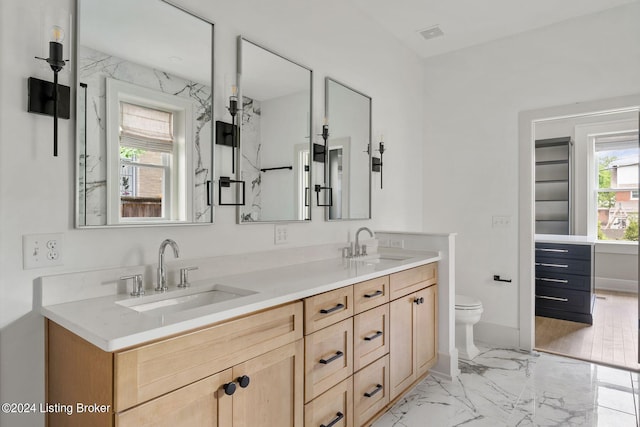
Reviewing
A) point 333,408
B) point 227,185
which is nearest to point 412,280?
point 333,408

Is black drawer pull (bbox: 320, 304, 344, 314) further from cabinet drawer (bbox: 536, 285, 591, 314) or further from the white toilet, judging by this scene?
cabinet drawer (bbox: 536, 285, 591, 314)

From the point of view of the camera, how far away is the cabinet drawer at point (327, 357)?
5.18ft

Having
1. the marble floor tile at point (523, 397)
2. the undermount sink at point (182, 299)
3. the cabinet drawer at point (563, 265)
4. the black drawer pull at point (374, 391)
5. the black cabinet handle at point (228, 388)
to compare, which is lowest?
the marble floor tile at point (523, 397)

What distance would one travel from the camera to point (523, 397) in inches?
92.7

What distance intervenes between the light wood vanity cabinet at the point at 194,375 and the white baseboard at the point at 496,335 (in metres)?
2.46

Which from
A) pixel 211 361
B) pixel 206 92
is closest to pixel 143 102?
pixel 206 92

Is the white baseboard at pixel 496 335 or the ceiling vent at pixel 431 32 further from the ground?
the ceiling vent at pixel 431 32

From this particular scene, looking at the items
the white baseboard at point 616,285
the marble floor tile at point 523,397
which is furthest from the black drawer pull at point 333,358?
the white baseboard at point 616,285

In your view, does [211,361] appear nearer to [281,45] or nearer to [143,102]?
[143,102]

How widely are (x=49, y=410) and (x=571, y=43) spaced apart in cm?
409

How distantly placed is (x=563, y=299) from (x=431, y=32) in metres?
2.97

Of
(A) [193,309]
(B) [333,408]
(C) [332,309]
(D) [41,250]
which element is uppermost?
(D) [41,250]

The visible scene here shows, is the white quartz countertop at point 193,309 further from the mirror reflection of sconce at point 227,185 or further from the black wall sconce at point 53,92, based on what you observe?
the black wall sconce at point 53,92

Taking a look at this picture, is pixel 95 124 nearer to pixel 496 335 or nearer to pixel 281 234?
pixel 281 234
